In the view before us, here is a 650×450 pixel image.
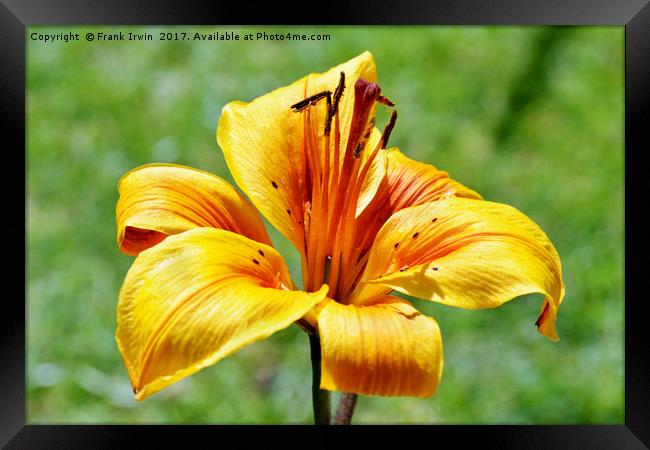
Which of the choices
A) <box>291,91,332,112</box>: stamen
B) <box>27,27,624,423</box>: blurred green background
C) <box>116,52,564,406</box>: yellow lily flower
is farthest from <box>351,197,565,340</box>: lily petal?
<box>27,27,624,423</box>: blurred green background

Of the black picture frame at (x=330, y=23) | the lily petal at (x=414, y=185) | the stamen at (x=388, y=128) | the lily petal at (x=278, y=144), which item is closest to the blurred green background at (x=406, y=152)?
the black picture frame at (x=330, y=23)

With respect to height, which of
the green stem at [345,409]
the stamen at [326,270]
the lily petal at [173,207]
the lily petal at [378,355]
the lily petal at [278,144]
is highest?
the lily petal at [278,144]

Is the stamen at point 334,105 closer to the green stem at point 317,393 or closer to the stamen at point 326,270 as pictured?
the stamen at point 326,270

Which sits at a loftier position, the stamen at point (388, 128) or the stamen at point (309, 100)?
the stamen at point (309, 100)

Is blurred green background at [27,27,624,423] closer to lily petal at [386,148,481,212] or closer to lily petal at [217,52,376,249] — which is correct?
lily petal at [386,148,481,212]

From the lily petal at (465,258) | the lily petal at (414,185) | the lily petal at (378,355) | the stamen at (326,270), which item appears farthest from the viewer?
the lily petal at (414,185)

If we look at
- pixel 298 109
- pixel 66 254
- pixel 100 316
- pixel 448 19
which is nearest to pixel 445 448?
pixel 298 109
